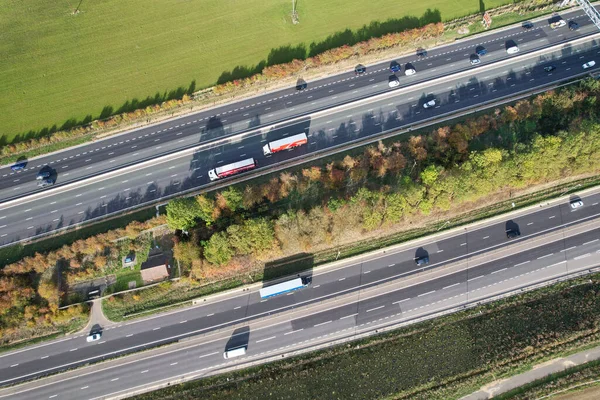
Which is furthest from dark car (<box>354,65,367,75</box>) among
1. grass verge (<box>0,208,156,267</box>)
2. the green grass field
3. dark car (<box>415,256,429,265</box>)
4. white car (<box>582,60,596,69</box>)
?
grass verge (<box>0,208,156,267</box>)

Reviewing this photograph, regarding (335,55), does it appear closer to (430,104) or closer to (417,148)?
(430,104)

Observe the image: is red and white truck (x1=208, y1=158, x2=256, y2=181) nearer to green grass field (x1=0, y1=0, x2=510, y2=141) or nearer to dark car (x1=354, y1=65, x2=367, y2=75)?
green grass field (x1=0, y1=0, x2=510, y2=141)

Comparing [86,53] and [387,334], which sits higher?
[86,53]

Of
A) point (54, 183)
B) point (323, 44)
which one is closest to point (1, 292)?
point (54, 183)

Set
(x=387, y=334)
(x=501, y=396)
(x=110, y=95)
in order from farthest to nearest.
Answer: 1. (x=110, y=95)
2. (x=387, y=334)
3. (x=501, y=396)

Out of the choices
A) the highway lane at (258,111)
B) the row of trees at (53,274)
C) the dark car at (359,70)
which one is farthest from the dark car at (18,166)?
the dark car at (359,70)

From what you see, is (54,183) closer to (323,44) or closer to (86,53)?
(86,53)
